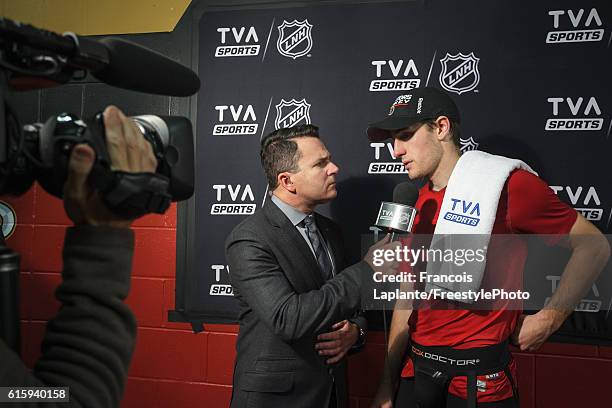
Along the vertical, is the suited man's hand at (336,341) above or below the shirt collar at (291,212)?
below

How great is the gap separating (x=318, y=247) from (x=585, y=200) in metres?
0.96

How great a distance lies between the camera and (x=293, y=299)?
54.0 inches

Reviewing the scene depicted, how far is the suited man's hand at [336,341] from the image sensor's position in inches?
58.3

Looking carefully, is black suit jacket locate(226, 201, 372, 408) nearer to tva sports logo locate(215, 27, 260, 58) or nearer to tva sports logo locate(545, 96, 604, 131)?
tva sports logo locate(215, 27, 260, 58)

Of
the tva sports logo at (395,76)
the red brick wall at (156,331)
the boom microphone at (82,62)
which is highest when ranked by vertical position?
the tva sports logo at (395,76)

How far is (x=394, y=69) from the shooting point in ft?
6.38

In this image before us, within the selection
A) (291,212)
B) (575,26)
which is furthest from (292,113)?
(575,26)

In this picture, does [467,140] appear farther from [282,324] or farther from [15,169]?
[15,169]

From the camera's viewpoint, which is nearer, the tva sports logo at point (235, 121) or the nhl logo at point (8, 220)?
the tva sports logo at point (235, 121)

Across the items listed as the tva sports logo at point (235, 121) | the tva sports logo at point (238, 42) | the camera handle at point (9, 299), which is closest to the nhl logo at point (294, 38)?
the tva sports logo at point (238, 42)

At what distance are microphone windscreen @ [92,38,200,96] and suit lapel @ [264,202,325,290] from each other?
30.5 inches

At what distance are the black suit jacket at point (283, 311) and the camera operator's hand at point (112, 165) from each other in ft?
2.60

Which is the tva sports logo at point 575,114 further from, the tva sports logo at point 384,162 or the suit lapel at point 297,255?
the suit lapel at point 297,255

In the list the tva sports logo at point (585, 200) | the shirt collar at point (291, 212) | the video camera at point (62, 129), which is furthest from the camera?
the tva sports logo at point (585, 200)
